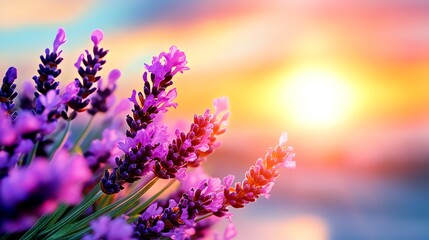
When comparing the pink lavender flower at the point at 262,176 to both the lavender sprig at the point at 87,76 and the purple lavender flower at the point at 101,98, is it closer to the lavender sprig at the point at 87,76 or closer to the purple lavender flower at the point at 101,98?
the lavender sprig at the point at 87,76

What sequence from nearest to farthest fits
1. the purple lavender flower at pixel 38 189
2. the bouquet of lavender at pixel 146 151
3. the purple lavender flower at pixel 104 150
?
the purple lavender flower at pixel 38 189
the bouquet of lavender at pixel 146 151
the purple lavender flower at pixel 104 150

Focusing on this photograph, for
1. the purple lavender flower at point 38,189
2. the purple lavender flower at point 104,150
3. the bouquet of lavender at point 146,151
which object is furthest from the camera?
the purple lavender flower at point 104,150

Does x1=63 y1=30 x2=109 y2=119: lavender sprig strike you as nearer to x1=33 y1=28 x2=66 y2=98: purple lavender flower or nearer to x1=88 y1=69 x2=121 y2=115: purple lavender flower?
x1=33 y1=28 x2=66 y2=98: purple lavender flower

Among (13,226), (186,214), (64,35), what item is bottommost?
(13,226)

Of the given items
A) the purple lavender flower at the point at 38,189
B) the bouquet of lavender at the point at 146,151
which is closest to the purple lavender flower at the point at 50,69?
the bouquet of lavender at the point at 146,151

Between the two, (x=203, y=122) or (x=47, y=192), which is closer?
(x=47, y=192)

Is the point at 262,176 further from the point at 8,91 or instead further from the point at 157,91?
the point at 8,91

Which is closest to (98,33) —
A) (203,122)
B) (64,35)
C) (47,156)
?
(64,35)

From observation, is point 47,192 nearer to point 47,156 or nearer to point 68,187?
point 68,187
